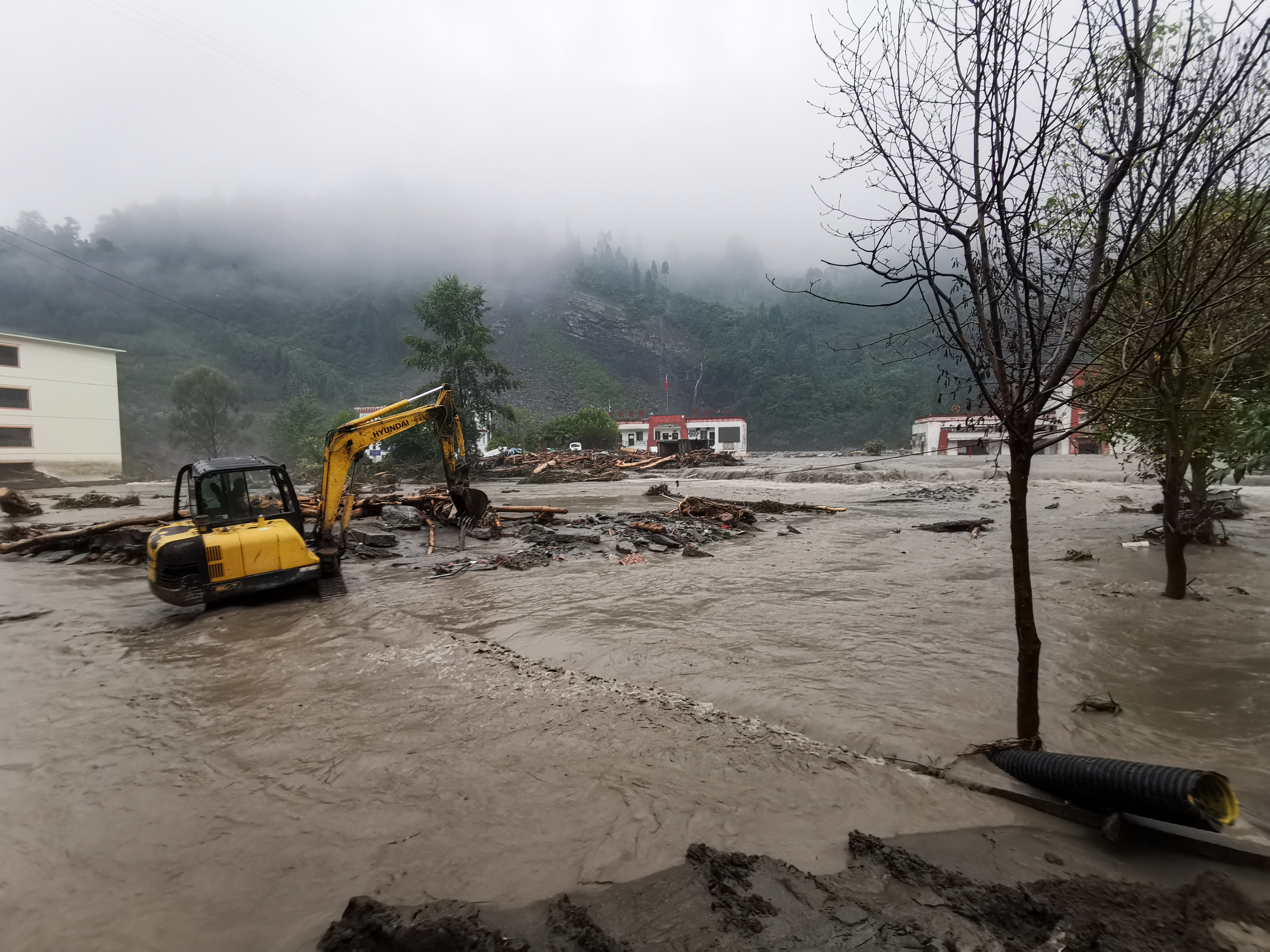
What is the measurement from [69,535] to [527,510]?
9969mm

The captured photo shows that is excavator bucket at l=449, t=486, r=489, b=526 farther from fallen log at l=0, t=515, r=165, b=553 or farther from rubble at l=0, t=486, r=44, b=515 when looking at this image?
rubble at l=0, t=486, r=44, b=515

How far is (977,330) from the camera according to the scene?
392cm

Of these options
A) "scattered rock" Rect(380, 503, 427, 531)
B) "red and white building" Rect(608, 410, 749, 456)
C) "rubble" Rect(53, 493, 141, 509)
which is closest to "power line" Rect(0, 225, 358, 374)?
"red and white building" Rect(608, 410, 749, 456)

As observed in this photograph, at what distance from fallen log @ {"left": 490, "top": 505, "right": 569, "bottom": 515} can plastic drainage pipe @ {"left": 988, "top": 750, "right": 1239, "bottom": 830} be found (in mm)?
14051

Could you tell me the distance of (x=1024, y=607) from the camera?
3.58 metres

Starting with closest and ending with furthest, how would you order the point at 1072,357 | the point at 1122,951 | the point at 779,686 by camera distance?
the point at 1122,951 → the point at 1072,357 → the point at 779,686

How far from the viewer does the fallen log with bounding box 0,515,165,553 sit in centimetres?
1234

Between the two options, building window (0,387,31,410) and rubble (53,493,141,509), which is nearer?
rubble (53,493,141,509)

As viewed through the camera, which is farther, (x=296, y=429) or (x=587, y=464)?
(x=296, y=429)

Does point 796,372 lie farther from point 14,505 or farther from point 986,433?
point 986,433

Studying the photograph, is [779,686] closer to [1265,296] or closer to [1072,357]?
[1072,357]

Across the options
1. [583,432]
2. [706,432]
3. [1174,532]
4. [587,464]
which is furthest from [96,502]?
[706,432]

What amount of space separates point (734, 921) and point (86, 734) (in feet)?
16.8

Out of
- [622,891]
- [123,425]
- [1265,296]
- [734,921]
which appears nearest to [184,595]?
[622,891]
